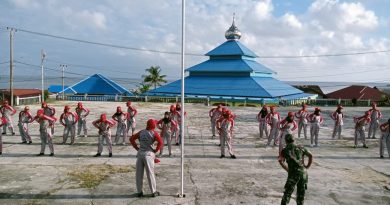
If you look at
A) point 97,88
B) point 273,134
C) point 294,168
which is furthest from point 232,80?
point 294,168

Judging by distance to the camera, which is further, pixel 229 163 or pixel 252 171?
Answer: pixel 229 163

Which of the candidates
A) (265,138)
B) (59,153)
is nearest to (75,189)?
(59,153)

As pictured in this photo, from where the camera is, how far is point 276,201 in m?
9.85

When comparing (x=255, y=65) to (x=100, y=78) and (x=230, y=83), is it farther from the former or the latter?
(x=100, y=78)

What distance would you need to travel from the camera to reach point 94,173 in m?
12.3

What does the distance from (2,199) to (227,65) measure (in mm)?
50642

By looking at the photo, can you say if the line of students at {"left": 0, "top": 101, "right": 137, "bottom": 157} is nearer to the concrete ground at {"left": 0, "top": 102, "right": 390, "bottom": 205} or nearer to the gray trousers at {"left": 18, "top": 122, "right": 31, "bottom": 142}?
the gray trousers at {"left": 18, "top": 122, "right": 31, "bottom": 142}

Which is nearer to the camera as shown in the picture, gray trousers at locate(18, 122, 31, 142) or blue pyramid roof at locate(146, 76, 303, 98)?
gray trousers at locate(18, 122, 31, 142)

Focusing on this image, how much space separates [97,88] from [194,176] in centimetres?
4880

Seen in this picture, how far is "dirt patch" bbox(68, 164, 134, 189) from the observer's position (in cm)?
1131

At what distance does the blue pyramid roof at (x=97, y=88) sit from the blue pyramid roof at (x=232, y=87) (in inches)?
200

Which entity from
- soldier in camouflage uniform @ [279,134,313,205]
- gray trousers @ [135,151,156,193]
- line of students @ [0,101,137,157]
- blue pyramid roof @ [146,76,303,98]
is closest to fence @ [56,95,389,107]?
blue pyramid roof @ [146,76,303,98]

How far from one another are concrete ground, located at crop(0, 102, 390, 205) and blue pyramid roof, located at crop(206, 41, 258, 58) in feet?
139

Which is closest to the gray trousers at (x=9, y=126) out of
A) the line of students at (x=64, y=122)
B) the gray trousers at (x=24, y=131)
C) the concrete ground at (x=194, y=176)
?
the line of students at (x=64, y=122)
